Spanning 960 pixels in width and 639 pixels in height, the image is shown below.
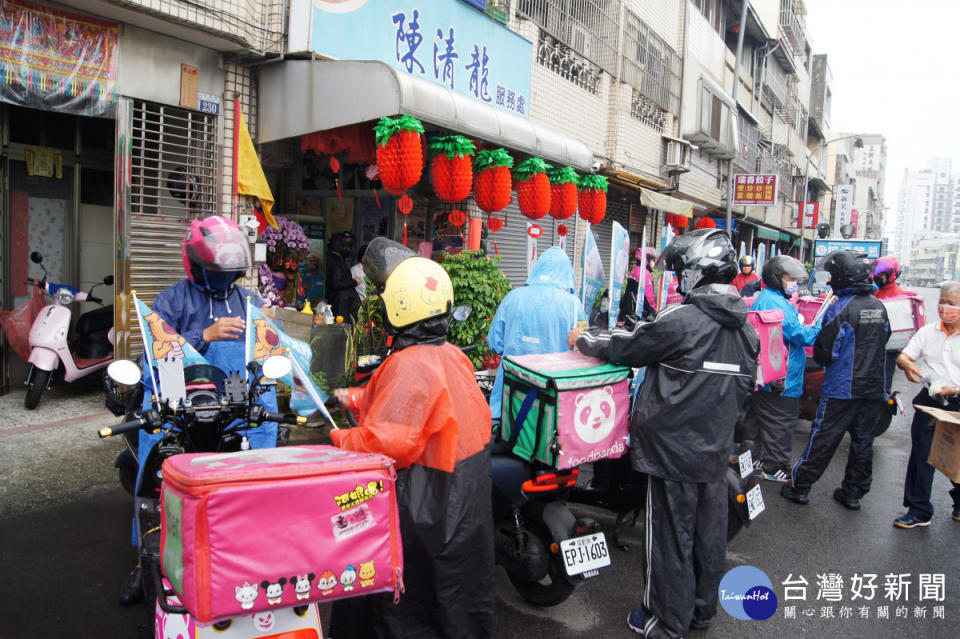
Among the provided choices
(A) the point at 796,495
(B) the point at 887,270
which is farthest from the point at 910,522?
(B) the point at 887,270

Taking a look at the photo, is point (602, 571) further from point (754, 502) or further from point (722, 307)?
point (722, 307)

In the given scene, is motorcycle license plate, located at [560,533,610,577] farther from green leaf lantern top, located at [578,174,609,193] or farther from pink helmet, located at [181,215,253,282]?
green leaf lantern top, located at [578,174,609,193]

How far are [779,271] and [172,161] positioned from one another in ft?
19.5

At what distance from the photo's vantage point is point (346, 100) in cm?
629

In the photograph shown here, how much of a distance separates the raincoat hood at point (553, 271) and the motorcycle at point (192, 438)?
7.00 ft

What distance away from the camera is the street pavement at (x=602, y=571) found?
355cm

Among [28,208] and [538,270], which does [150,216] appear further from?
[538,270]

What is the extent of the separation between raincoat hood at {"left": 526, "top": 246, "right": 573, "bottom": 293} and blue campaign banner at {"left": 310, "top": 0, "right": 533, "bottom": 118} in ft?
12.3

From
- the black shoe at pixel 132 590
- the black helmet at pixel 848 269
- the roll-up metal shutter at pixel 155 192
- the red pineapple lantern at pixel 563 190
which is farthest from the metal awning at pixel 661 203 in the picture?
the black shoe at pixel 132 590

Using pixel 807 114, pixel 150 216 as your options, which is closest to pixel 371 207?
pixel 150 216

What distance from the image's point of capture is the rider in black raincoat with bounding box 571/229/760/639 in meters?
3.39

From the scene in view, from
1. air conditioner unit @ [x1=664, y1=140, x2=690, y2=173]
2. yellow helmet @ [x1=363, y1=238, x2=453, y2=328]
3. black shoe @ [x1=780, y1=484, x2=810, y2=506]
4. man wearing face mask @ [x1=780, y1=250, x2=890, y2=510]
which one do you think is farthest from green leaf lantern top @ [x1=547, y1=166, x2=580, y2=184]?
air conditioner unit @ [x1=664, y1=140, x2=690, y2=173]

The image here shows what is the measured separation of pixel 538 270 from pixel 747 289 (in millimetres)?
6275

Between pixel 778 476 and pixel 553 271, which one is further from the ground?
pixel 553 271
